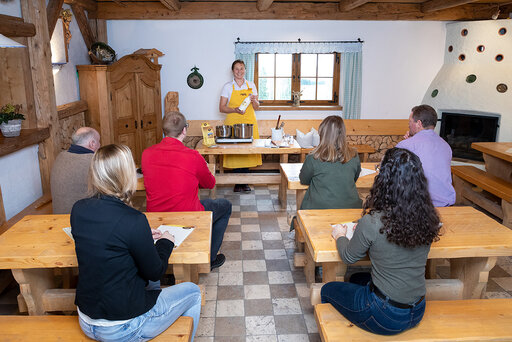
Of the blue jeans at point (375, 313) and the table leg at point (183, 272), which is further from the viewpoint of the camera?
the table leg at point (183, 272)

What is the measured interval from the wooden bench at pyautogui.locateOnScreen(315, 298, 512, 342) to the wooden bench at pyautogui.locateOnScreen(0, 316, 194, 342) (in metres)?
0.67

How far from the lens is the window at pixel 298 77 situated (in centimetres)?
684

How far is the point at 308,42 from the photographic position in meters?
6.55

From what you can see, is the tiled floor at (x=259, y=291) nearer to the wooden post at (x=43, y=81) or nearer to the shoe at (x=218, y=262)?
the shoe at (x=218, y=262)

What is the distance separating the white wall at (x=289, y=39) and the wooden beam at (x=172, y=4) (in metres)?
0.35

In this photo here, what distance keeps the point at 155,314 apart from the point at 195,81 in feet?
17.2

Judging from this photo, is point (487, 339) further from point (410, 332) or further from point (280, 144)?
point (280, 144)

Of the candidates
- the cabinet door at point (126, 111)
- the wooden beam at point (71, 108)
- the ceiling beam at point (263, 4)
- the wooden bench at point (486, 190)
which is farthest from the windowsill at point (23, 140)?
the wooden bench at point (486, 190)

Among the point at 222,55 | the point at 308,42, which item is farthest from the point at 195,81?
the point at 308,42

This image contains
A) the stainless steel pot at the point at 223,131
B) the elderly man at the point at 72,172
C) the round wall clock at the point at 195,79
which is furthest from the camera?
the round wall clock at the point at 195,79

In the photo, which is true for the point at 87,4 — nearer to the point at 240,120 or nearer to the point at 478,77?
the point at 240,120

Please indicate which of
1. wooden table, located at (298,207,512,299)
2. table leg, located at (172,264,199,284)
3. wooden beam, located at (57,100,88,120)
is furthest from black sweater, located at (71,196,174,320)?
wooden beam, located at (57,100,88,120)

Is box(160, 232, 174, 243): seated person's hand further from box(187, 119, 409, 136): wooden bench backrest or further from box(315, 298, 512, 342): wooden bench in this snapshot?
box(187, 119, 409, 136): wooden bench backrest

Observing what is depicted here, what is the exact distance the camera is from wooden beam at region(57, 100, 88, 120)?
4.46 m
